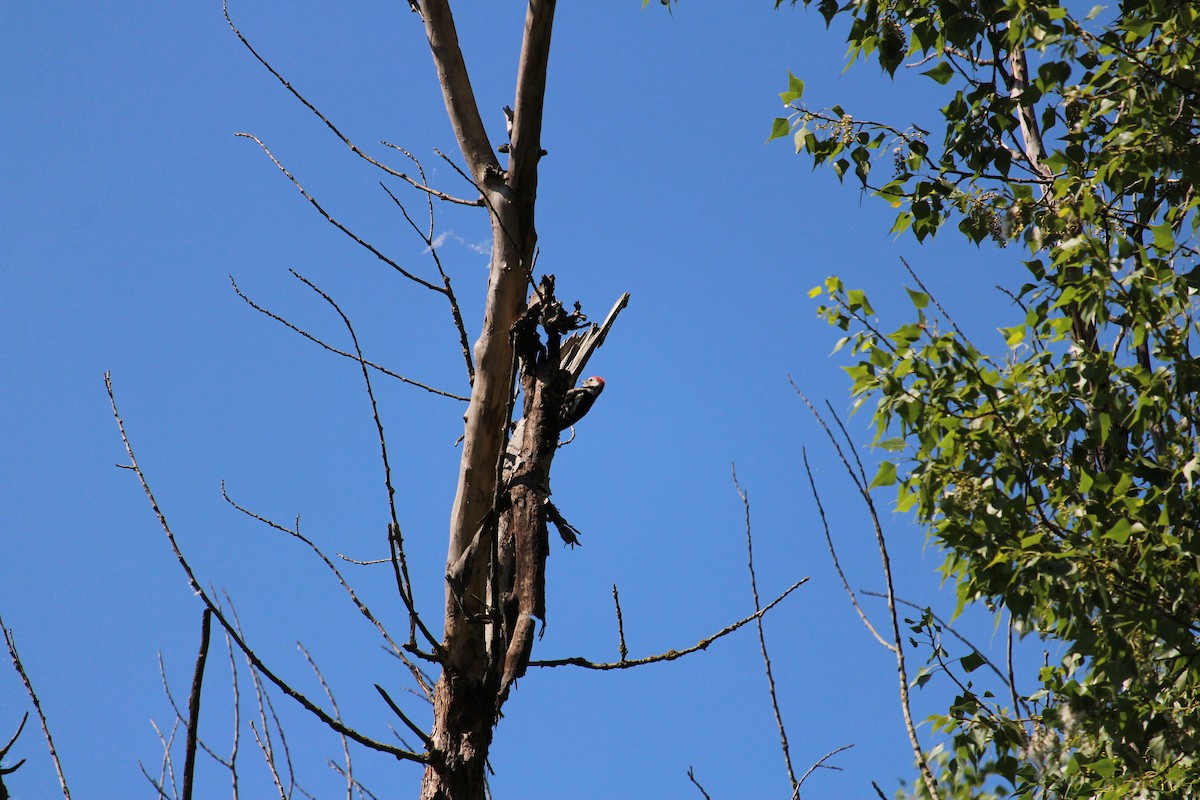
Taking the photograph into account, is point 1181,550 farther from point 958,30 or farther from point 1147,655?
point 958,30

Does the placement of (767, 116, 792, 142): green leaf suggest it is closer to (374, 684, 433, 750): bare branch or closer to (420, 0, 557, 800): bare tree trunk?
(420, 0, 557, 800): bare tree trunk

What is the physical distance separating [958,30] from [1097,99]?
64 centimetres

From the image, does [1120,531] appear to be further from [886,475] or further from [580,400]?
[580,400]

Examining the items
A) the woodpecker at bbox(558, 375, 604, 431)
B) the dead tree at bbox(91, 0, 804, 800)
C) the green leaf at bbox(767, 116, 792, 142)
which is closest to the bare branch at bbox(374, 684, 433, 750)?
the dead tree at bbox(91, 0, 804, 800)

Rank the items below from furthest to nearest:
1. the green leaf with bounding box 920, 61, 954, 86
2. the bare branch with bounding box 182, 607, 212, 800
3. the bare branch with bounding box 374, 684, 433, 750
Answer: the green leaf with bounding box 920, 61, 954, 86
the bare branch with bounding box 374, 684, 433, 750
the bare branch with bounding box 182, 607, 212, 800

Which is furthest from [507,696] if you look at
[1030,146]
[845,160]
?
[1030,146]

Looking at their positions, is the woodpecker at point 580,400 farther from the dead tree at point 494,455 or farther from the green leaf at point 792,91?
the green leaf at point 792,91

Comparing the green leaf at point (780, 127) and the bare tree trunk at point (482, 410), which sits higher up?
the green leaf at point (780, 127)

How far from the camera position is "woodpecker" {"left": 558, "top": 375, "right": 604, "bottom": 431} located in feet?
11.9

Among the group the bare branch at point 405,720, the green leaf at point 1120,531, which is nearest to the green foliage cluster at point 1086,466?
the green leaf at point 1120,531

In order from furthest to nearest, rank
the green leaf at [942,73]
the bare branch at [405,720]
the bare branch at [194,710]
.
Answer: the green leaf at [942,73]
the bare branch at [405,720]
the bare branch at [194,710]

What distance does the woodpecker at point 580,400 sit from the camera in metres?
3.64

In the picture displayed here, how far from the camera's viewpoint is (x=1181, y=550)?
2.78 metres

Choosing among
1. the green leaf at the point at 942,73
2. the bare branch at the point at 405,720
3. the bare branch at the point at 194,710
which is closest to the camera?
the bare branch at the point at 194,710
